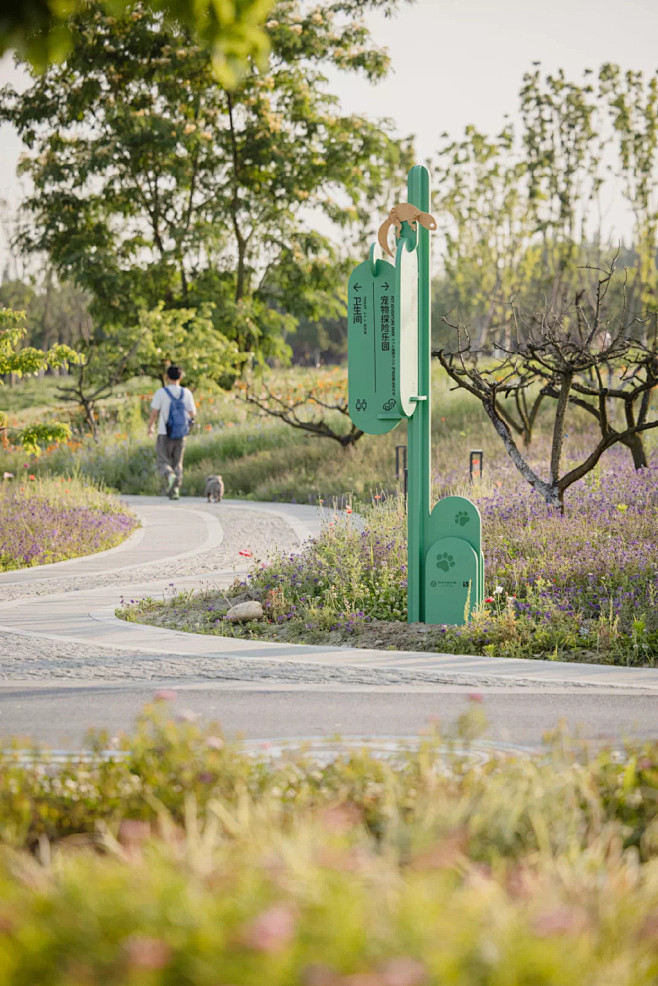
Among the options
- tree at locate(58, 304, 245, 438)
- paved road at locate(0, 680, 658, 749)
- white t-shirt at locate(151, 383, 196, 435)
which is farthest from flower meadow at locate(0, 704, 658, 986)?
tree at locate(58, 304, 245, 438)

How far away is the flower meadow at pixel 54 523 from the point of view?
1149 cm

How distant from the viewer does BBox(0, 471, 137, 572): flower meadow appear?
11.5m

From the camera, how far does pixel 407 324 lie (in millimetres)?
7586

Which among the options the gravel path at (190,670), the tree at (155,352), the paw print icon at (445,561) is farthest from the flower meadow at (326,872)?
the tree at (155,352)

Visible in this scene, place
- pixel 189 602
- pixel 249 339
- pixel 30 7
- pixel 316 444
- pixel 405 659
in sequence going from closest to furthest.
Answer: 1. pixel 30 7
2. pixel 405 659
3. pixel 189 602
4. pixel 316 444
5. pixel 249 339

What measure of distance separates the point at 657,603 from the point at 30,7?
5.54 metres

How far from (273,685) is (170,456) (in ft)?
40.9

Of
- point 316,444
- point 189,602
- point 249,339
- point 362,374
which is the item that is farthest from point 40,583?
point 249,339

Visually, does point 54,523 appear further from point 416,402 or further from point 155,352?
point 155,352

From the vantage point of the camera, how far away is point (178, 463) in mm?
18609

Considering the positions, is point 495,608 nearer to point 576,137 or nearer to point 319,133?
point 319,133

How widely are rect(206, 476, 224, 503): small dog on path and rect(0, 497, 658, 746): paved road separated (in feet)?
29.6

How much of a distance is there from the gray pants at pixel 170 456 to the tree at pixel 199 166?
1177 cm

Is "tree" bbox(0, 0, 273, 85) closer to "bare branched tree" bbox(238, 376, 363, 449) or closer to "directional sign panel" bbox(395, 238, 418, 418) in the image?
"directional sign panel" bbox(395, 238, 418, 418)
